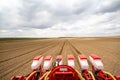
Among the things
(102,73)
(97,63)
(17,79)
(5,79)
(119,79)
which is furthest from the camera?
(5,79)

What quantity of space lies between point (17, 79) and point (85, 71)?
8.46ft

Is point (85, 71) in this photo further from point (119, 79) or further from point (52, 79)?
point (52, 79)

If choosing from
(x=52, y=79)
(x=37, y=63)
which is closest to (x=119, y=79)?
(x=52, y=79)

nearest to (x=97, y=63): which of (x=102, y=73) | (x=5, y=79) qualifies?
(x=102, y=73)

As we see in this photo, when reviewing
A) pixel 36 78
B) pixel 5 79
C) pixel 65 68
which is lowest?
pixel 5 79

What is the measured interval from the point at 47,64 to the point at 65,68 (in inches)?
75.2

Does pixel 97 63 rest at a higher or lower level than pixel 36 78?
higher

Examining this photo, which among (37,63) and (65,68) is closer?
(65,68)

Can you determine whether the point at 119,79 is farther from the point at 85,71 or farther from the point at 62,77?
the point at 62,77

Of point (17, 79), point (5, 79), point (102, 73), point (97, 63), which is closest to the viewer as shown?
point (17, 79)

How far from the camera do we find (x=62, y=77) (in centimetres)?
270

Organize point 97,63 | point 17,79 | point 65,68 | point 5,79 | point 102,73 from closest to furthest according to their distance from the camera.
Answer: point 65,68
point 17,79
point 102,73
point 97,63
point 5,79

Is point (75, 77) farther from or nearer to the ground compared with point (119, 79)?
farther from the ground

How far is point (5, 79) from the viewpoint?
198 inches
